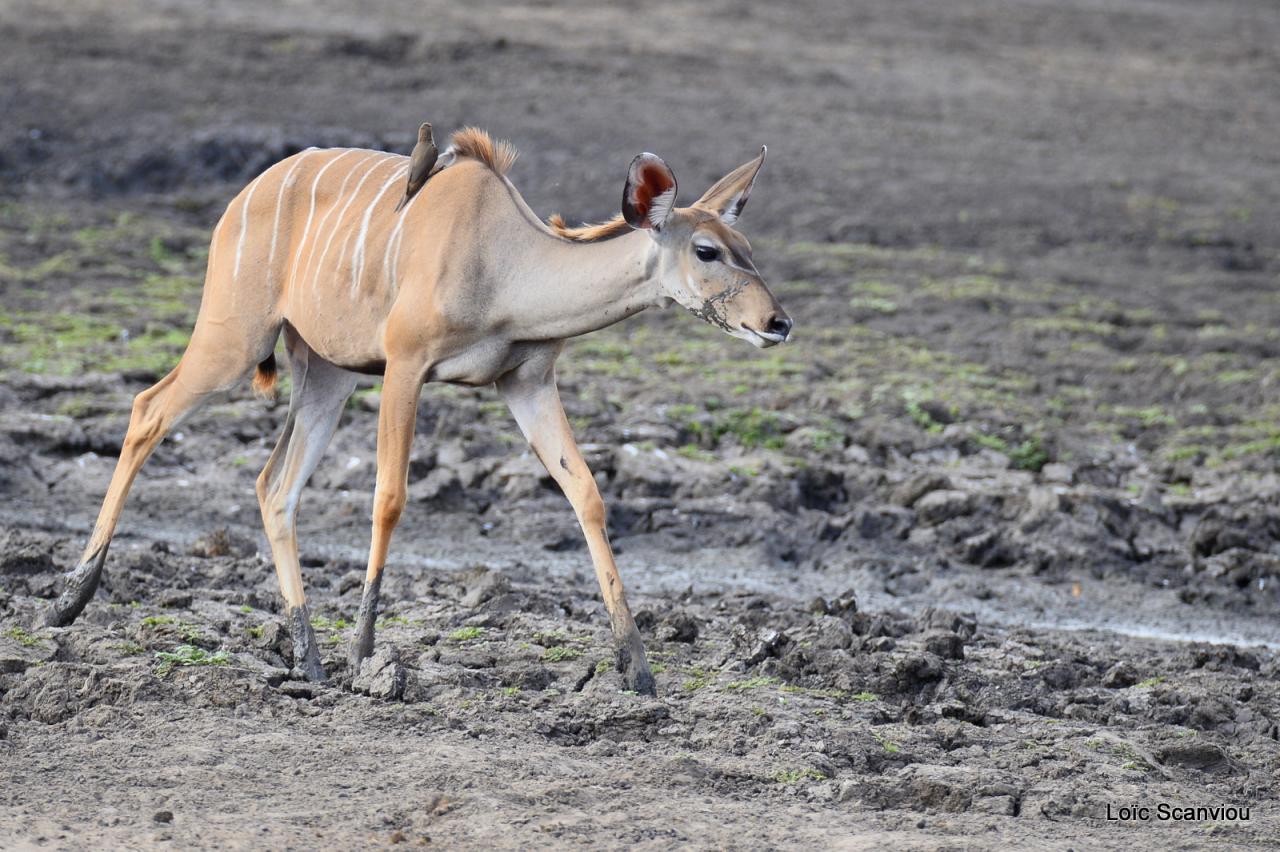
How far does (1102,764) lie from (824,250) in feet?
37.6

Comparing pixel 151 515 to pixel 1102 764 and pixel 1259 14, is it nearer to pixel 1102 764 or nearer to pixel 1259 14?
pixel 1102 764

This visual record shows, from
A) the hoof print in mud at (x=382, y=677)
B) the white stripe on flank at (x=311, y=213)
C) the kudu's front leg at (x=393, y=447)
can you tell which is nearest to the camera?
the hoof print in mud at (x=382, y=677)

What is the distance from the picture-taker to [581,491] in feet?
22.2

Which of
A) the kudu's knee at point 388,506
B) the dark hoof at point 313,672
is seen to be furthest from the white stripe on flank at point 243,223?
the dark hoof at point 313,672

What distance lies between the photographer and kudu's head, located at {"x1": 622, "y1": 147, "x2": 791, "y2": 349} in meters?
6.35

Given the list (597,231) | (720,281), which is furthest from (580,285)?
(720,281)

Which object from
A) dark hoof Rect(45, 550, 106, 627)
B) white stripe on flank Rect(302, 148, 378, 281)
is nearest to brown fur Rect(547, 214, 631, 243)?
white stripe on flank Rect(302, 148, 378, 281)

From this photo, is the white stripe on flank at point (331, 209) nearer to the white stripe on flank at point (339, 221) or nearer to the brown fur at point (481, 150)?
the white stripe on flank at point (339, 221)

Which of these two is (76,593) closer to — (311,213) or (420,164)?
(311,213)

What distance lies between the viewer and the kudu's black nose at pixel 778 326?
630cm

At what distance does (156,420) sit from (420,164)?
1617 mm

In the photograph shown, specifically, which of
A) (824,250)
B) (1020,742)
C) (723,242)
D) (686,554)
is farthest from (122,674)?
(824,250)

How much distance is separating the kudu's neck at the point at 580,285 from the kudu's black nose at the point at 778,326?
51 cm

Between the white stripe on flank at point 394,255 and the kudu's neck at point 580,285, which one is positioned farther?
the white stripe on flank at point 394,255
